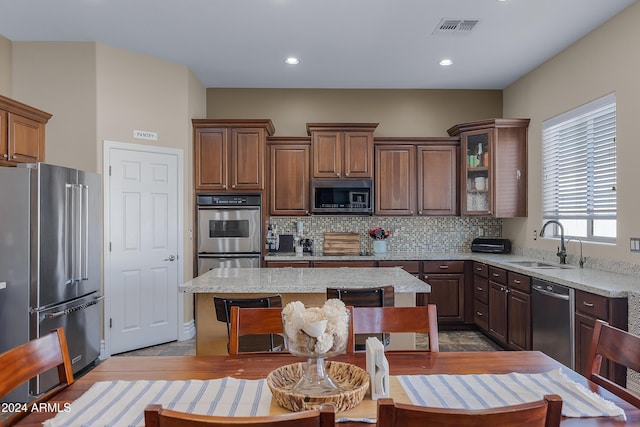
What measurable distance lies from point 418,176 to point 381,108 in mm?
1076

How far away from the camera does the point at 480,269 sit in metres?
4.66

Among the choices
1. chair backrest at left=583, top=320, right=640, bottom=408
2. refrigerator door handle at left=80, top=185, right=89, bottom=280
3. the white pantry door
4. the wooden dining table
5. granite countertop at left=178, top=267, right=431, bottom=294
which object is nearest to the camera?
chair backrest at left=583, top=320, right=640, bottom=408

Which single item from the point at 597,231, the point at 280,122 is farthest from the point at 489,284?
the point at 280,122

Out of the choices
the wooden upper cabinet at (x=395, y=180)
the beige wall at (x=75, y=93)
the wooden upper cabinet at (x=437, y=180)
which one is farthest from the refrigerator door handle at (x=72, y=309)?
the wooden upper cabinet at (x=437, y=180)

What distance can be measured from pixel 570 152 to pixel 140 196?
4370 millimetres

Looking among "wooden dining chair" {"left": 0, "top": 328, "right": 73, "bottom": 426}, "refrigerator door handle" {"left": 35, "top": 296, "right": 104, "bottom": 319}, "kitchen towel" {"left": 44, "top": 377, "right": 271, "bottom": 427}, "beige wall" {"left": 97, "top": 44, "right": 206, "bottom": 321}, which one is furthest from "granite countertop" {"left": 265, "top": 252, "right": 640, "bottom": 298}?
"wooden dining chair" {"left": 0, "top": 328, "right": 73, "bottom": 426}

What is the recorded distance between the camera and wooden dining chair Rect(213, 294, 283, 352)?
2.33 metres

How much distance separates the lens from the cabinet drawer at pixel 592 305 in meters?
2.66

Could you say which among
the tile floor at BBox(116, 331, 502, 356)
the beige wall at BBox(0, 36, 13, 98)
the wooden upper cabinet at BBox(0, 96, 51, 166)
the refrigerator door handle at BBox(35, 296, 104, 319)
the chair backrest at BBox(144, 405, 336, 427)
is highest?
the beige wall at BBox(0, 36, 13, 98)

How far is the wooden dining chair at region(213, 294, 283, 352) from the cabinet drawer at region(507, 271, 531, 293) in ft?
7.77

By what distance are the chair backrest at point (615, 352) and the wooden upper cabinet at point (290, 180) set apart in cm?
391

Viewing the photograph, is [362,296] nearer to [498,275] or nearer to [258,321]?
[258,321]

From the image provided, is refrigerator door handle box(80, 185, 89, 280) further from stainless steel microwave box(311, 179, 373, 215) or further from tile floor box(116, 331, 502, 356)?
stainless steel microwave box(311, 179, 373, 215)

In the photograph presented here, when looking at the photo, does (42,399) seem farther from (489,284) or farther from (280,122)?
(280,122)
